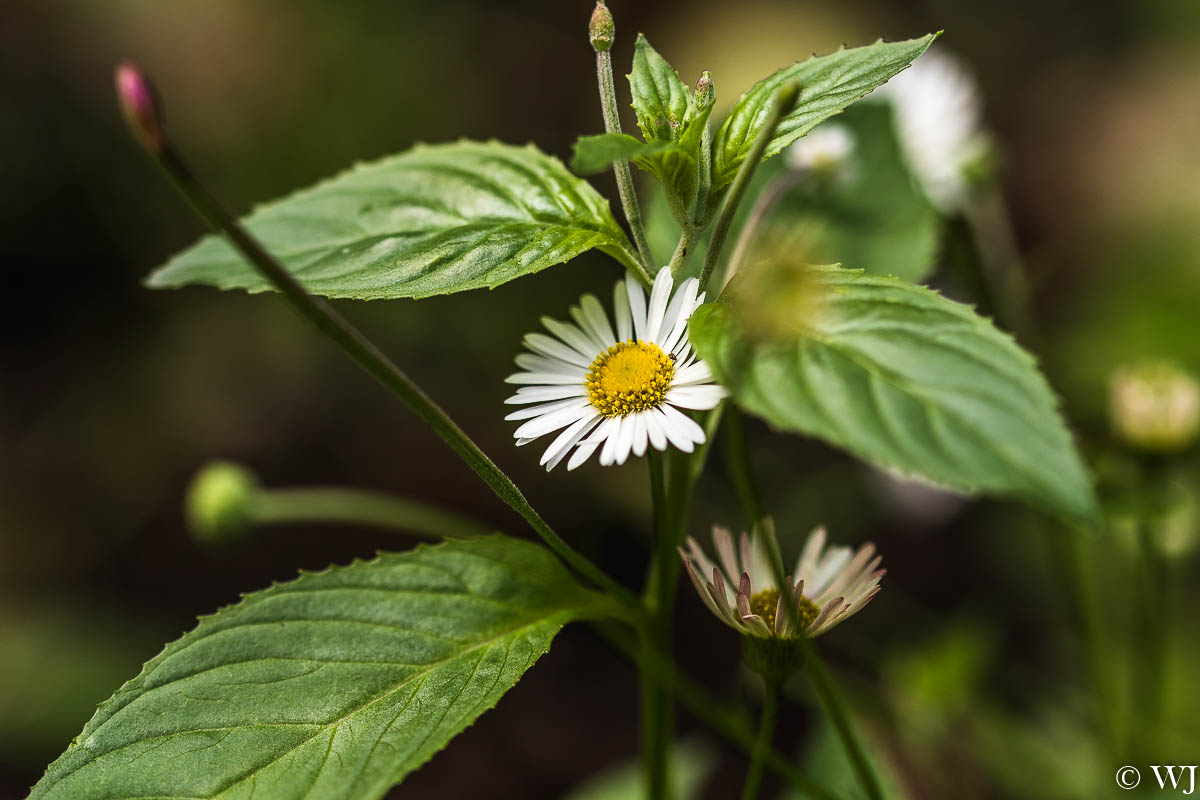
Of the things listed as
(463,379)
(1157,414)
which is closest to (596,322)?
A: (1157,414)

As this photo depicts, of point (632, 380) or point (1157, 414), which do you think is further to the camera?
point (1157, 414)

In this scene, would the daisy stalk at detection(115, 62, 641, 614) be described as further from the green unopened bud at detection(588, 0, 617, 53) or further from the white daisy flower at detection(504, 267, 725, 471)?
the green unopened bud at detection(588, 0, 617, 53)

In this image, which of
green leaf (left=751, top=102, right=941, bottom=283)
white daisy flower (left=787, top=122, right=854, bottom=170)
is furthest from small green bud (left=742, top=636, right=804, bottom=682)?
white daisy flower (left=787, top=122, right=854, bottom=170)

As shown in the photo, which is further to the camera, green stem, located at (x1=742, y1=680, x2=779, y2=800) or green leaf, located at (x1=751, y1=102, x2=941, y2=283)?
green leaf, located at (x1=751, y1=102, x2=941, y2=283)

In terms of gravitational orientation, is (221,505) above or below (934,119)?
below

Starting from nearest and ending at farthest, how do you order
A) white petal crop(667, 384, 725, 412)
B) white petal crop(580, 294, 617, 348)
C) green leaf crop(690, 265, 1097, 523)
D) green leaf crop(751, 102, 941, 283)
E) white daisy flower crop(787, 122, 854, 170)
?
green leaf crop(690, 265, 1097, 523) < white petal crop(667, 384, 725, 412) < white petal crop(580, 294, 617, 348) < green leaf crop(751, 102, 941, 283) < white daisy flower crop(787, 122, 854, 170)

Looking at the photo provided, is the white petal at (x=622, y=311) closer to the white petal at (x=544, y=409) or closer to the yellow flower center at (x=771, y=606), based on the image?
the white petal at (x=544, y=409)

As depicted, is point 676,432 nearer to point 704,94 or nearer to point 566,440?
point 566,440
